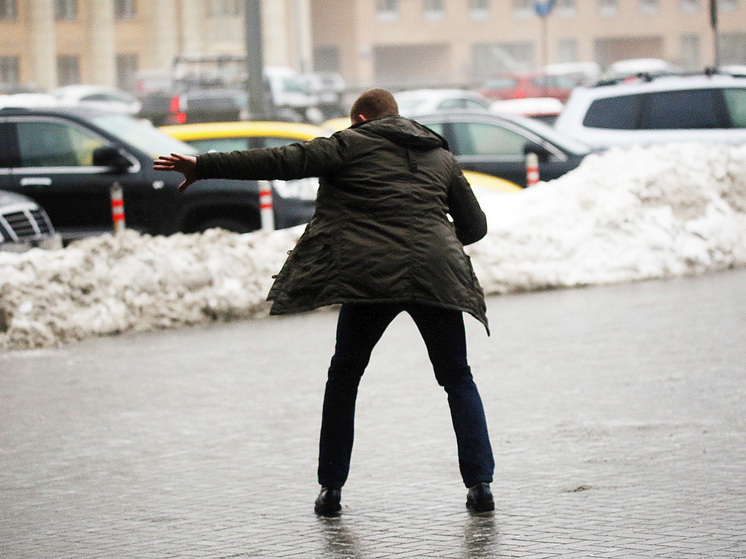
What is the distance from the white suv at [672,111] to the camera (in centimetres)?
1808

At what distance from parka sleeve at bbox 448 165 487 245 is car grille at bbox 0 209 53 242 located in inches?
289

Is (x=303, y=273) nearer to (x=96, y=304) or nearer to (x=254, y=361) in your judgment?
(x=254, y=361)

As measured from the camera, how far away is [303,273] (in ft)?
17.6

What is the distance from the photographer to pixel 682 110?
18219 mm

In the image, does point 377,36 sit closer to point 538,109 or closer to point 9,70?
point 9,70

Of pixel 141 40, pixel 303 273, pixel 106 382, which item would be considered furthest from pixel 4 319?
pixel 141 40

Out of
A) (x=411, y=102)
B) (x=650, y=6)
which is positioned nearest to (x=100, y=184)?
(x=411, y=102)

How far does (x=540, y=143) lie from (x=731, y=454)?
1104 cm

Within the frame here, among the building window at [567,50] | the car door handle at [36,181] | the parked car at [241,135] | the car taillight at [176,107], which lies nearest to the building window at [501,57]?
the building window at [567,50]

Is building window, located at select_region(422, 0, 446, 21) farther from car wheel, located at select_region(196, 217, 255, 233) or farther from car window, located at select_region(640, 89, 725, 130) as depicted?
car wheel, located at select_region(196, 217, 255, 233)

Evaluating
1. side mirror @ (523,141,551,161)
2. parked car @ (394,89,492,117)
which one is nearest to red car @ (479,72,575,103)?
parked car @ (394,89,492,117)

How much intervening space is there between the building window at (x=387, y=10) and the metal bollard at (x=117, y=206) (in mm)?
66187

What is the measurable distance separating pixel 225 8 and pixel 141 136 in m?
58.8

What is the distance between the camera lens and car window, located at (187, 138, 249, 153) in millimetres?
15781
